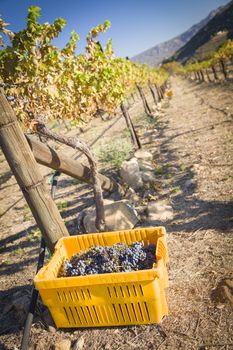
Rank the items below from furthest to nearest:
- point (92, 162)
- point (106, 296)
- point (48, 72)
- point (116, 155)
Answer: point (116, 155)
point (92, 162)
point (48, 72)
point (106, 296)

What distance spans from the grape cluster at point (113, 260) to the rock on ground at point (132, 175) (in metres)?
3.11

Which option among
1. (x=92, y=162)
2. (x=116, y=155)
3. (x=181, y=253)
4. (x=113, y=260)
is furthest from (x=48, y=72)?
(x=116, y=155)

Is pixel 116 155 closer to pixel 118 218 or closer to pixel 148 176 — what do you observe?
pixel 148 176

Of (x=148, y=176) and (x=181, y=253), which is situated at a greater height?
(x=148, y=176)

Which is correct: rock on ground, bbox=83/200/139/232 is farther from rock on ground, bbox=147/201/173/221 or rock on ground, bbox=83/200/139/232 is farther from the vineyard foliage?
the vineyard foliage

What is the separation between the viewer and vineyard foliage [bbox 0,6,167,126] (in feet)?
9.45

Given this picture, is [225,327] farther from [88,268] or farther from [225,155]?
[225,155]

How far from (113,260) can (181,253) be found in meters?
1.29

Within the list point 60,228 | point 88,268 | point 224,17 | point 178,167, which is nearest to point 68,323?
point 88,268

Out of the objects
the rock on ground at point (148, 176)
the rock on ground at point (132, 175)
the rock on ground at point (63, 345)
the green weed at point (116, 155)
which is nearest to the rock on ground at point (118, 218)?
the rock on ground at point (132, 175)

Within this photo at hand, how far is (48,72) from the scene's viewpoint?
323cm

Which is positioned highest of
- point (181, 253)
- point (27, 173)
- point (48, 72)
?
point (48, 72)

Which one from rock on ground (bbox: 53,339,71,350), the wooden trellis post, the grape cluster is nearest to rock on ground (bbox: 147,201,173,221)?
the grape cluster

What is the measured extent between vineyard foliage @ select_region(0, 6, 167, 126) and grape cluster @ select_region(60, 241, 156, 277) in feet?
6.40
